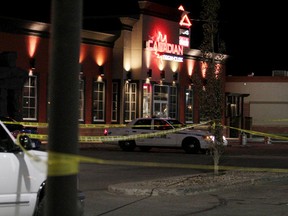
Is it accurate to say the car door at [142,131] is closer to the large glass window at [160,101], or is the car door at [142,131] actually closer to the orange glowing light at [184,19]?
the large glass window at [160,101]

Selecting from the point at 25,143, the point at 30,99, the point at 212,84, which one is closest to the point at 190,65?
the point at 30,99

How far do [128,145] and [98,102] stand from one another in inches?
327

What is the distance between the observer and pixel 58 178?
421 cm

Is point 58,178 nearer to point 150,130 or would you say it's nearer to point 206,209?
point 206,209

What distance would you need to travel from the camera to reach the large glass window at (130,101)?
39375mm

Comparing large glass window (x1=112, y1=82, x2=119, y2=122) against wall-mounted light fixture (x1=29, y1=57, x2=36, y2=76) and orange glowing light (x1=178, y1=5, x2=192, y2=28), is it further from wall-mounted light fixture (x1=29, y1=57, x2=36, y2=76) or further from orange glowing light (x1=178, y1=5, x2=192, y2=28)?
orange glowing light (x1=178, y1=5, x2=192, y2=28)

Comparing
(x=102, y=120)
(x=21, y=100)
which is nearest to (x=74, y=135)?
(x=21, y=100)

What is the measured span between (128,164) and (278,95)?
105ft

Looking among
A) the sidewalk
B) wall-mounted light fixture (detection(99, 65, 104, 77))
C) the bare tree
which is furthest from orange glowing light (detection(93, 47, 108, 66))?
the sidewalk

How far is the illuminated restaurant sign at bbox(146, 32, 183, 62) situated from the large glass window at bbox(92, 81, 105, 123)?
3.69m

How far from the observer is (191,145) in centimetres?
2922

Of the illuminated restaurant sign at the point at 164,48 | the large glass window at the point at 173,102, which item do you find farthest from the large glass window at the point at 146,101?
the large glass window at the point at 173,102

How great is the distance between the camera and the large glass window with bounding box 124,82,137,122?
39.4 meters

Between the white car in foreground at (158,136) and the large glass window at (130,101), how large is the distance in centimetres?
894
